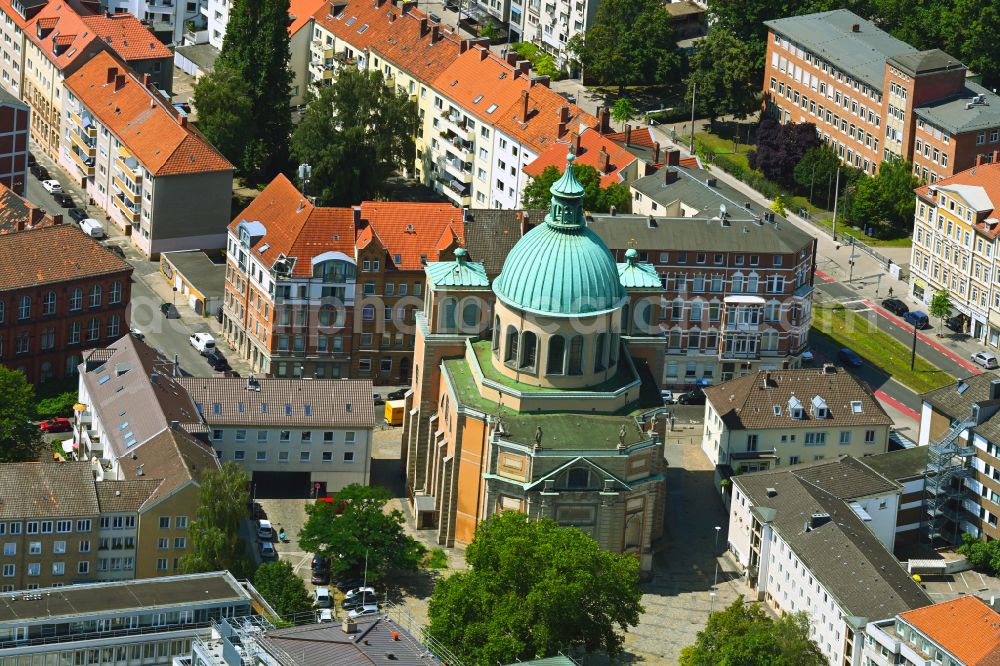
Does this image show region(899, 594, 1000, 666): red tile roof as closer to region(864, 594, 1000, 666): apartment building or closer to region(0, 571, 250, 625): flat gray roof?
region(864, 594, 1000, 666): apartment building

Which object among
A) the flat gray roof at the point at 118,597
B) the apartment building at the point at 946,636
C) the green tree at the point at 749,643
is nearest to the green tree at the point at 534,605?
the green tree at the point at 749,643

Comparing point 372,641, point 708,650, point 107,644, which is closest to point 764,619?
point 708,650

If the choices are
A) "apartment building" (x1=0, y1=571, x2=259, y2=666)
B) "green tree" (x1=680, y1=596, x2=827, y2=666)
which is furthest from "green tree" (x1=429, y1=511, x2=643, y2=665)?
"apartment building" (x1=0, y1=571, x2=259, y2=666)

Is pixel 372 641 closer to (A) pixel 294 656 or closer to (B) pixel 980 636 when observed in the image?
(A) pixel 294 656

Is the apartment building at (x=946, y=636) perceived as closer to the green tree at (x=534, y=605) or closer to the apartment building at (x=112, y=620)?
the green tree at (x=534, y=605)

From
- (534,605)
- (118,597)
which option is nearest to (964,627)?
(534,605)

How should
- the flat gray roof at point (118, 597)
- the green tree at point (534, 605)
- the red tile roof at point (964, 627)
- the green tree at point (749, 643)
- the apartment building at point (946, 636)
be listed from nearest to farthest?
the flat gray roof at point (118, 597) < the green tree at point (749, 643) < the red tile roof at point (964, 627) < the apartment building at point (946, 636) < the green tree at point (534, 605)

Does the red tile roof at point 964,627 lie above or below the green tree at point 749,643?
above
